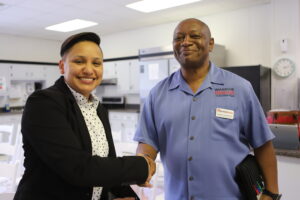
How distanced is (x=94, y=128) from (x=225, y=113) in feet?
1.93

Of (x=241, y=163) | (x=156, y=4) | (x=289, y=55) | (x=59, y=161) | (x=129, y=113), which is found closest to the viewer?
(x=59, y=161)

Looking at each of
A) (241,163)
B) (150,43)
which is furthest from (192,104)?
(150,43)

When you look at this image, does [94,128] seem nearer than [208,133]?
Yes

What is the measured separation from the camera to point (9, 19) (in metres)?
5.50

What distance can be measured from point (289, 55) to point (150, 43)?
10.2 ft

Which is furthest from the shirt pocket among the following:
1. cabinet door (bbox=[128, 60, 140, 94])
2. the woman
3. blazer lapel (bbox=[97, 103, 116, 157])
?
cabinet door (bbox=[128, 60, 140, 94])

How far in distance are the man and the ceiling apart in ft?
11.0

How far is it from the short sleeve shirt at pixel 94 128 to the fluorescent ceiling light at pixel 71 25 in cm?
485

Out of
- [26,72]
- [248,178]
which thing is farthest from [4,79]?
[248,178]

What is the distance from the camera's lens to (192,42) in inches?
52.8

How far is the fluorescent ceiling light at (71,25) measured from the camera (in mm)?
5788

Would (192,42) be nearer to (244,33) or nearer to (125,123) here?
(244,33)

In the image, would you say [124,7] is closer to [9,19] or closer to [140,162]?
[9,19]

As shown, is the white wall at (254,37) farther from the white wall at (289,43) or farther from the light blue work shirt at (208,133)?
the light blue work shirt at (208,133)
